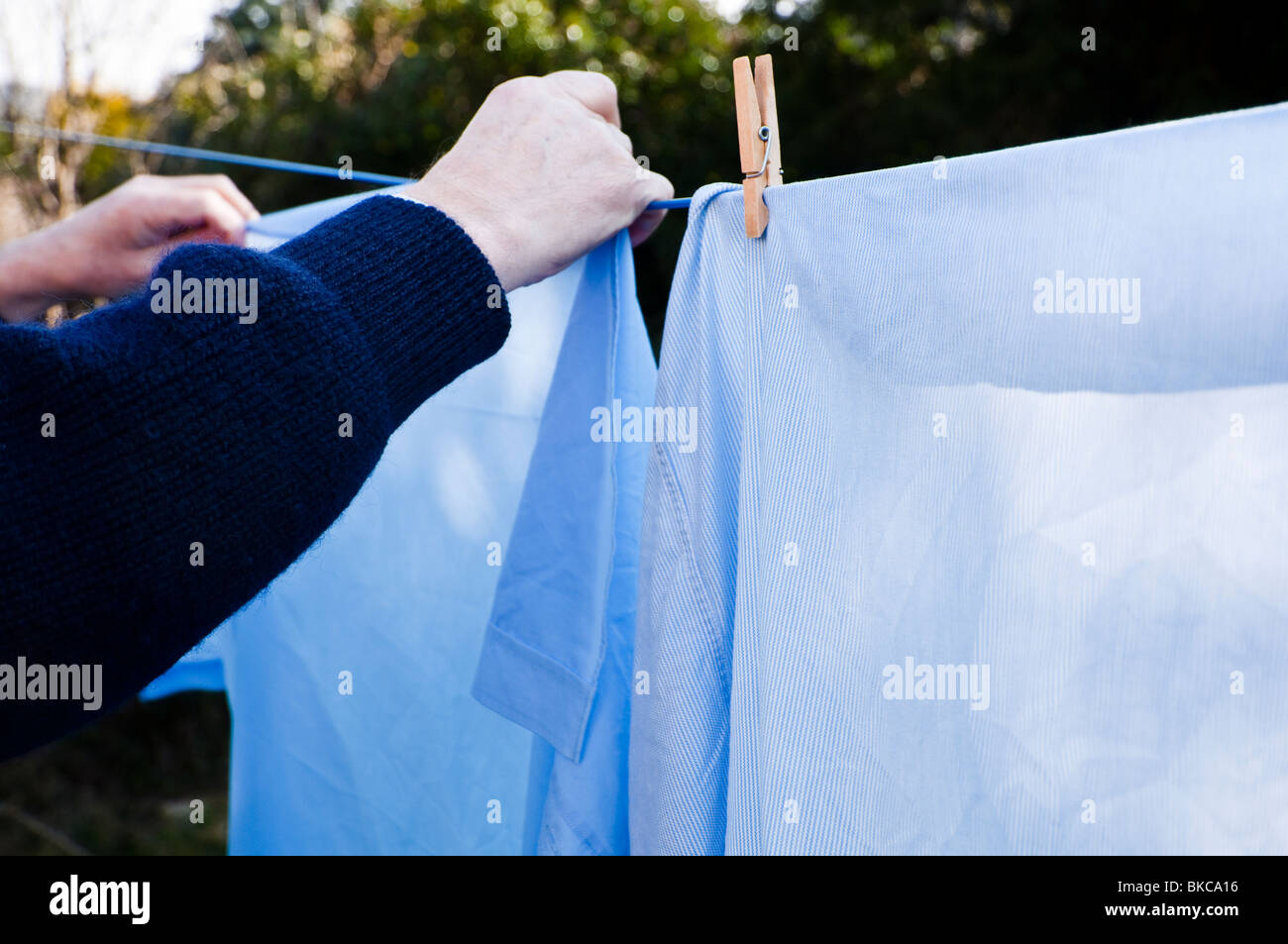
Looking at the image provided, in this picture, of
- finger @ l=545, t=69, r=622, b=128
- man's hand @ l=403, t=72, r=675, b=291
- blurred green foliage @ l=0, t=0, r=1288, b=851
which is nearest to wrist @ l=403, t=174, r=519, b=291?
man's hand @ l=403, t=72, r=675, b=291

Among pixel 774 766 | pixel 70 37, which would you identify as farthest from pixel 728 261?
pixel 70 37

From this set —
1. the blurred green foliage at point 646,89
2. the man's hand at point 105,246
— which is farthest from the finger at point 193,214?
the blurred green foliage at point 646,89

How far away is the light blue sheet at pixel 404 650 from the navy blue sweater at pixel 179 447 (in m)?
0.48

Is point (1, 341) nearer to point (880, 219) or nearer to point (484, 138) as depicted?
point (484, 138)

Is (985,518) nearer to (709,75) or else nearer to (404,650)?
(404,650)

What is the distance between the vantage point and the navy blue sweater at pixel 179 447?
0.57m

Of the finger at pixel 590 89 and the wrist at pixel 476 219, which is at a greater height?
the finger at pixel 590 89

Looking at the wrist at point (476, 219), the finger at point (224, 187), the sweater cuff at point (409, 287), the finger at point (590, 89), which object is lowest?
the sweater cuff at point (409, 287)

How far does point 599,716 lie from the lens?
1.01m

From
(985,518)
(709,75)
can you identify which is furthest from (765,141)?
(709,75)

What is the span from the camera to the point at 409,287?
73 cm

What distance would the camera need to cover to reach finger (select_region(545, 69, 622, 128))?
99 cm

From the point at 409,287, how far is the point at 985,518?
0.50 metres

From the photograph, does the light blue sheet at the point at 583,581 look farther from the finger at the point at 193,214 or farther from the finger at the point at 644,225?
the finger at the point at 193,214
